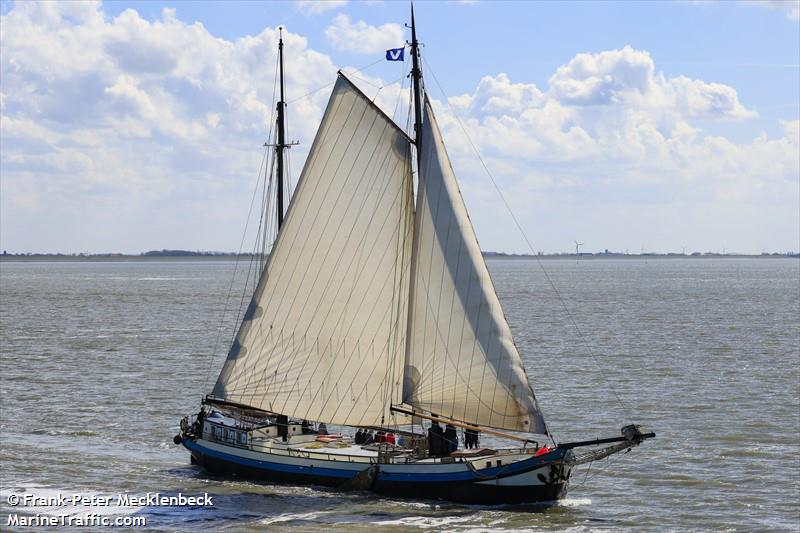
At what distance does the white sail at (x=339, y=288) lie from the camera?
134 feet

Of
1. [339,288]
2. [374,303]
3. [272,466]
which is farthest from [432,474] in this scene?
[339,288]

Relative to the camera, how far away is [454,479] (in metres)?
37.5

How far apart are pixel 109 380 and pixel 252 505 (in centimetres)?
3424

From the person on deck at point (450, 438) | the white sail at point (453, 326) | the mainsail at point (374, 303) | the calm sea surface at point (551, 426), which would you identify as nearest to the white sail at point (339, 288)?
the mainsail at point (374, 303)

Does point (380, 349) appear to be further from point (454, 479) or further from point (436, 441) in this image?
point (454, 479)

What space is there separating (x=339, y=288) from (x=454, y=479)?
336 inches

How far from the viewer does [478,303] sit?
3828 cm

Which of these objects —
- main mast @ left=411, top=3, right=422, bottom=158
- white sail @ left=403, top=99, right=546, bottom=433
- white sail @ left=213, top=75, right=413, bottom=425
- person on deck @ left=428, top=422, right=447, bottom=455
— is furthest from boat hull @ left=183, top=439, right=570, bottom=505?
main mast @ left=411, top=3, right=422, bottom=158

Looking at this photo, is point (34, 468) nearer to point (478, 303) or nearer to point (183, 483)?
point (183, 483)

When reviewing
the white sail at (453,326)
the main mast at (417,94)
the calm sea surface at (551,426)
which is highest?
the main mast at (417,94)

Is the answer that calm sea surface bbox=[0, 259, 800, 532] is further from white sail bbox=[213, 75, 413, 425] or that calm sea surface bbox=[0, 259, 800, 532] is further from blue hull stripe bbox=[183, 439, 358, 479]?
white sail bbox=[213, 75, 413, 425]

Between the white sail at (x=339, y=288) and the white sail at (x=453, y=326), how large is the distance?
1.37 m

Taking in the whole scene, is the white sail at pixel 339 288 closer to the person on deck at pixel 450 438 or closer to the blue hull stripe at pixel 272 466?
the blue hull stripe at pixel 272 466

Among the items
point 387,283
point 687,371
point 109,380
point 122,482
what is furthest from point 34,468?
point 687,371
